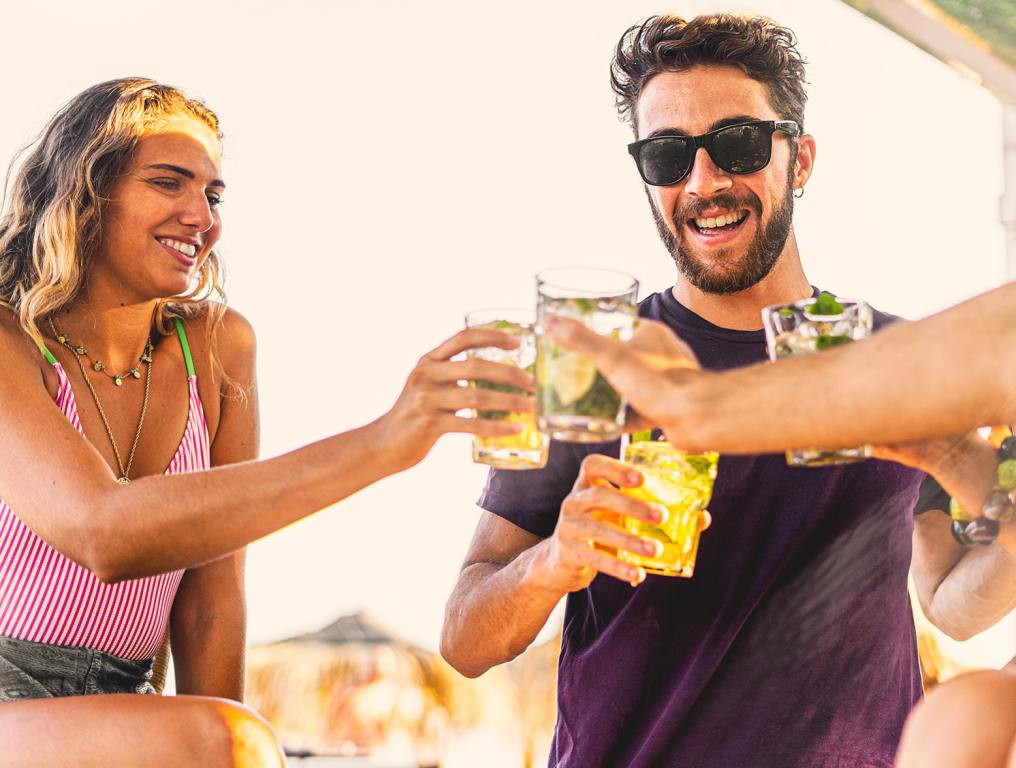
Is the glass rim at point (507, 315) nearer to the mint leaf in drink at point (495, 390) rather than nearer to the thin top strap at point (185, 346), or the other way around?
the mint leaf in drink at point (495, 390)

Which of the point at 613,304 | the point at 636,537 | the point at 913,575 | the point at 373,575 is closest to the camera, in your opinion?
the point at 613,304

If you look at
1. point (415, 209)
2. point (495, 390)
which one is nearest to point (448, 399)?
point (495, 390)

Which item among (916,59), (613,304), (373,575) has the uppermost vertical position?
(916,59)

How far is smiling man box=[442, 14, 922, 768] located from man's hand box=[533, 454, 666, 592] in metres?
0.26

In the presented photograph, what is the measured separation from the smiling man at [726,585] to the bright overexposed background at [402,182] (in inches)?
121

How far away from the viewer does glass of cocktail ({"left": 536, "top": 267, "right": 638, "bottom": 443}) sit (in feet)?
4.82

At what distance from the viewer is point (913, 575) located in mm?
2449

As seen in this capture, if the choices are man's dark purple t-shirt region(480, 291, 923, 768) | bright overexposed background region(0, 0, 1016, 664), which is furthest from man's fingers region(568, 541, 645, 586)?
bright overexposed background region(0, 0, 1016, 664)

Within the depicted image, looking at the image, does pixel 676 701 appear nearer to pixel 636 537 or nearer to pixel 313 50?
pixel 636 537

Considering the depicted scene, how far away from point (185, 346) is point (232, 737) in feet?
3.10

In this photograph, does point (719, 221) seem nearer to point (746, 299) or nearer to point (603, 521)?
point (746, 299)

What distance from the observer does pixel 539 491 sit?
238cm

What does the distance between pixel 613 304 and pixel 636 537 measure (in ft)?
1.18

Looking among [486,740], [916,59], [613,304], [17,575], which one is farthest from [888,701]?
[916,59]
